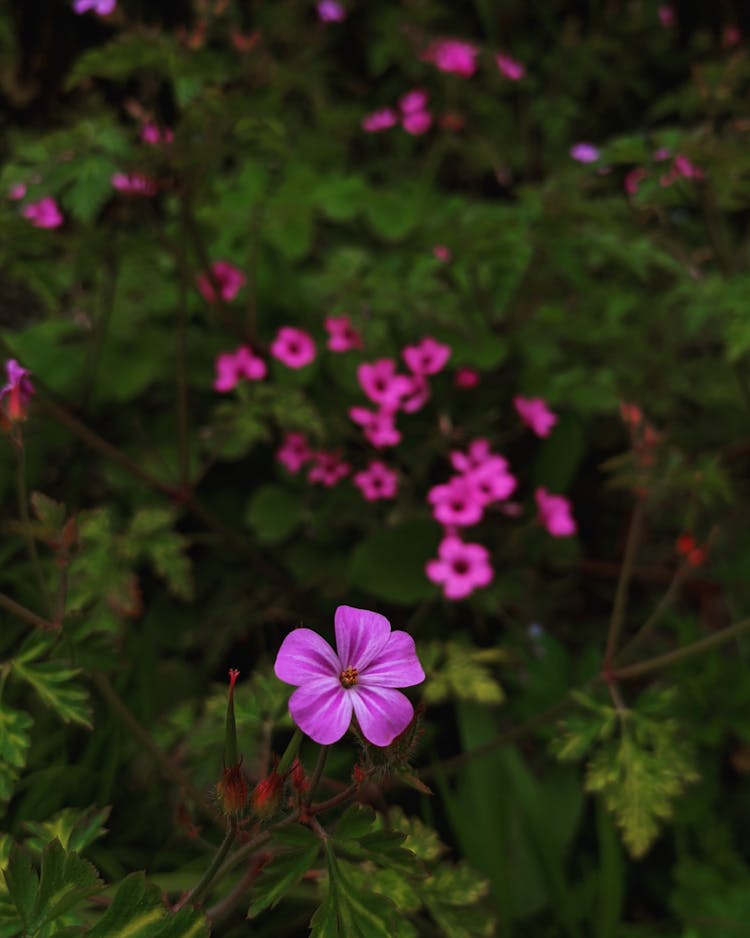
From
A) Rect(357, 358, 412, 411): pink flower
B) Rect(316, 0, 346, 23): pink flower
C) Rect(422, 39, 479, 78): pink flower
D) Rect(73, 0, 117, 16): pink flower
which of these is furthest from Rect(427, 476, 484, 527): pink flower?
Rect(316, 0, 346, 23): pink flower

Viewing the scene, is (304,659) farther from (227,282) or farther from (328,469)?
(227,282)

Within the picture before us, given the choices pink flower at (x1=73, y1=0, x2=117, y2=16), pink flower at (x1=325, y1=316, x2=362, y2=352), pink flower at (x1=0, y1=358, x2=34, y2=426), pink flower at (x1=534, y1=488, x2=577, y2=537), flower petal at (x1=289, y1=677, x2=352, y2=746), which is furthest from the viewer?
pink flower at (x1=325, y1=316, x2=362, y2=352)

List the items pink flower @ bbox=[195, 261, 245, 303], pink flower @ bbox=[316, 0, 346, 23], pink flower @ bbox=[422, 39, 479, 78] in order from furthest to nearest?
pink flower @ bbox=[316, 0, 346, 23]
pink flower @ bbox=[422, 39, 479, 78]
pink flower @ bbox=[195, 261, 245, 303]

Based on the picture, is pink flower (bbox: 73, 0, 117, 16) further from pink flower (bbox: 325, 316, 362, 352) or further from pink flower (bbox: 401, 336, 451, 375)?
pink flower (bbox: 401, 336, 451, 375)

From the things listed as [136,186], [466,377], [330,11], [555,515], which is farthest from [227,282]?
[330,11]

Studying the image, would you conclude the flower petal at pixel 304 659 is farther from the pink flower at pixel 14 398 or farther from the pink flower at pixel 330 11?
the pink flower at pixel 330 11

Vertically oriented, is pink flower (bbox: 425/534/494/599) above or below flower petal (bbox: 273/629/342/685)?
below

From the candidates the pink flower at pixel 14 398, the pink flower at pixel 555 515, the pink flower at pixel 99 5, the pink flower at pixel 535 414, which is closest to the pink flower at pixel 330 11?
the pink flower at pixel 99 5
